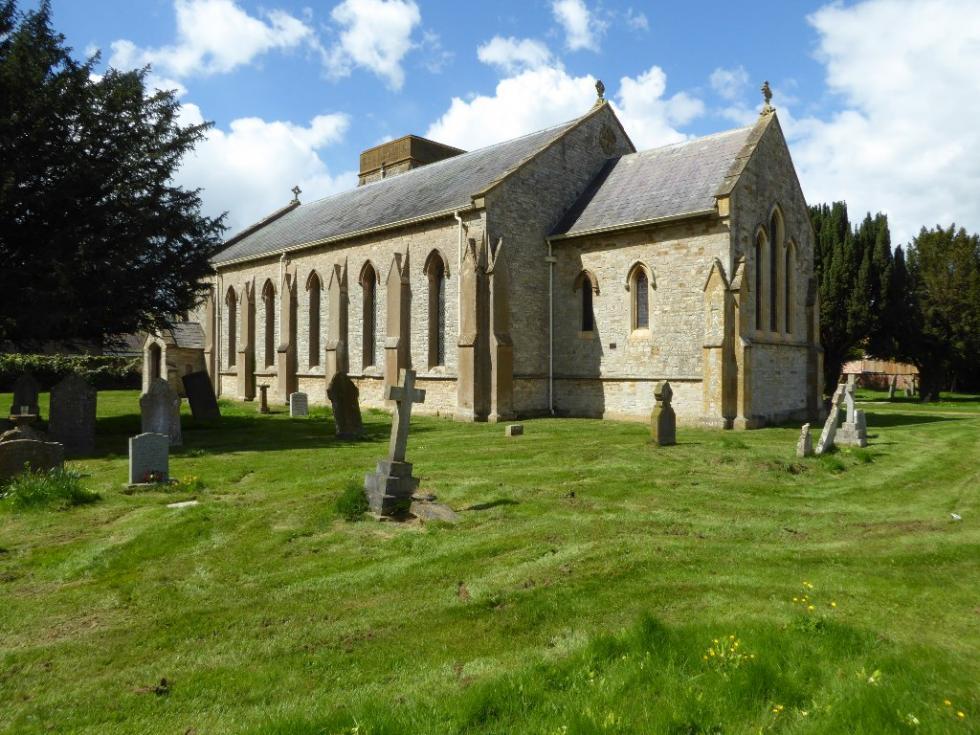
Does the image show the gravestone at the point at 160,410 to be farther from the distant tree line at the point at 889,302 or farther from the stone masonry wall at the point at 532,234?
the distant tree line at the point at 889,302

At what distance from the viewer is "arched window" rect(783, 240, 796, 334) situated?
73.4ft

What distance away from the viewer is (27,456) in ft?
33.2

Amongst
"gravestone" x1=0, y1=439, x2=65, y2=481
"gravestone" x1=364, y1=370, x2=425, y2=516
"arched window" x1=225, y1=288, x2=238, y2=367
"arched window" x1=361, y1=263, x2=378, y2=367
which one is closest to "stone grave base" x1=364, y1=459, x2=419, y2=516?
"gravestone" x1=364, y1=370, x2=425, y2=516

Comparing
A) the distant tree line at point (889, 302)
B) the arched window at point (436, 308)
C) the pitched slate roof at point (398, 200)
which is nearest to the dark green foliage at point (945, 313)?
the distant tree line at point (889, 302)

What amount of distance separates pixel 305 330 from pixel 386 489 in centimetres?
2142

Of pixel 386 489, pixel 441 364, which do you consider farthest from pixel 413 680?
pixel 441 364

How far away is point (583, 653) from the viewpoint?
4.79m

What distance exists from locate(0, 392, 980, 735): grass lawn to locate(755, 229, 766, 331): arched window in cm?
1008

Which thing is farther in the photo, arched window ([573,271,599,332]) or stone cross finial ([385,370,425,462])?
arched window ([573,271,599,332])

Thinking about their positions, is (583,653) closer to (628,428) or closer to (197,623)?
(197,623)

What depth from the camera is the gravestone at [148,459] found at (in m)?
10.3

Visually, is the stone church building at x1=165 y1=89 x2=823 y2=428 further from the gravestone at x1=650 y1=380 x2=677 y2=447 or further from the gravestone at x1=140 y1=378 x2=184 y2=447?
the gravestone at x1=140 y1=378 x2=184 y2=447

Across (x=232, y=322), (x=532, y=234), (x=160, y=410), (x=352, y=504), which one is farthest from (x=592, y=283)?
(x=232, y=322)

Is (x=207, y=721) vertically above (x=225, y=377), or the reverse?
(x=225, y=377)
